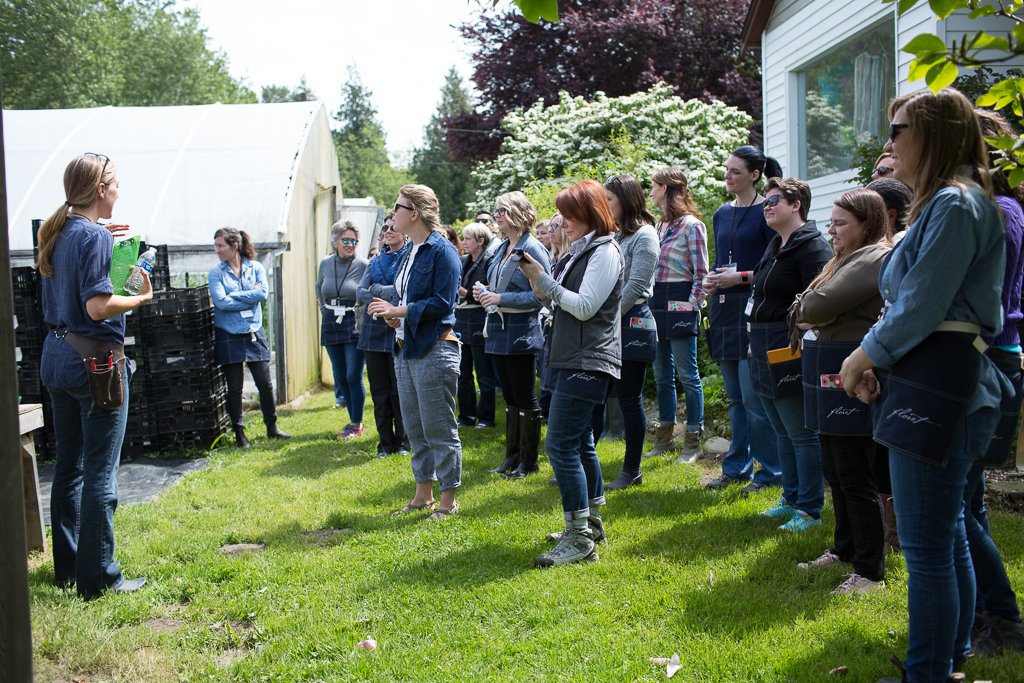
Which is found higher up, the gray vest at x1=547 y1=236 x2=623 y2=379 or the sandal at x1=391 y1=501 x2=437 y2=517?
the gray vest at x1=547 y1=236 x2=623 y2=379

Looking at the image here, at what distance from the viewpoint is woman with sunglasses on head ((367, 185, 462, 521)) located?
5.03m

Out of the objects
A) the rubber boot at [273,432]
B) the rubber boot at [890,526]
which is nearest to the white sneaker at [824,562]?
the rubber boot at [890,526]

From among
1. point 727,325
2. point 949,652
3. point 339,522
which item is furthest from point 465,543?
point 949,652

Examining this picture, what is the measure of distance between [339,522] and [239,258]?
3.98m

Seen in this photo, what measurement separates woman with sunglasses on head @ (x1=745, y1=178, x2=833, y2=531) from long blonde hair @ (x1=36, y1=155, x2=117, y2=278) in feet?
12.0

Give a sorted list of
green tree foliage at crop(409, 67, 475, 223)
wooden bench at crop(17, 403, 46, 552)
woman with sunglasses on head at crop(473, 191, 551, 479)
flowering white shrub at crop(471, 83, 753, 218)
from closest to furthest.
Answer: wooden bench at crop(17, 403, 46, 552)
woman with sunglasses on head at crop(473, 191, 551, 479)
flowering white shrub at crop(471, 83, 753, 218)
green tree foliage at crop(409, 67, 475, 223)

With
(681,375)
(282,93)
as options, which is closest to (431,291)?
(681,375)

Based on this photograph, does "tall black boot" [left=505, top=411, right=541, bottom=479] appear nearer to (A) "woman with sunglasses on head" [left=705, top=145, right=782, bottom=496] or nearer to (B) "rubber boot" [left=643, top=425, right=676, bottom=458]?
(B) "rubber boot" [left=643, top=425, right=676, bottom=458]

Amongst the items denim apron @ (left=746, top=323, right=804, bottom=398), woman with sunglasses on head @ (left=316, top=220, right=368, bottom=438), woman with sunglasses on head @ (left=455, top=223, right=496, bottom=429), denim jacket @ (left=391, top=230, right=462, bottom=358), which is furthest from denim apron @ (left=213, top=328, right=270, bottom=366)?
denim apron @ (left=746, top=323, right=804, bottom=398)

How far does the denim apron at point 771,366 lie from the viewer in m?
4.30

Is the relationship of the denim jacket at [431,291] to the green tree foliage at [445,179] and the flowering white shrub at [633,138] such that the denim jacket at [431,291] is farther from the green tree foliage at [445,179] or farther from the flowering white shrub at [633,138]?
the green tree foliage at [445,179]

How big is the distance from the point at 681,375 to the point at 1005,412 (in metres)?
3.64

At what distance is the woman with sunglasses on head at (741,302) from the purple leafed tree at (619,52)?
16.5 metres

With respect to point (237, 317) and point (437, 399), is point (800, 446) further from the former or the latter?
point (237, 317)
